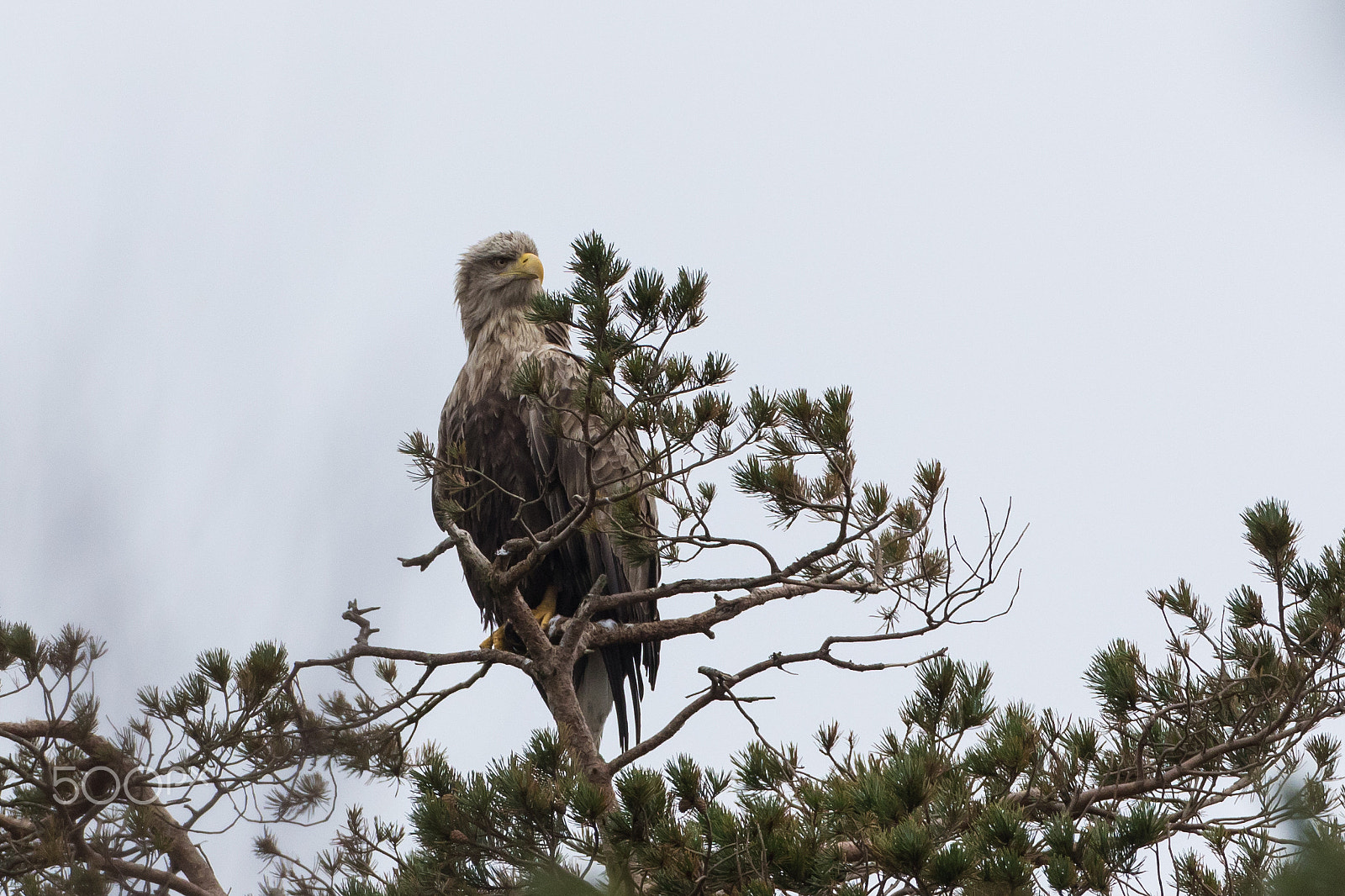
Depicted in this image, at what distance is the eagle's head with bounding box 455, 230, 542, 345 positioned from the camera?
5.81 m

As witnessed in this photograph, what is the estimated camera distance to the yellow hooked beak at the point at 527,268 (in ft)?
19.0

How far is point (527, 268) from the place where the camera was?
5805 millimetres

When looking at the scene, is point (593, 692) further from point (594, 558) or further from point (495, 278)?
point (495, 278)

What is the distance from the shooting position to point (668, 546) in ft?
10.4

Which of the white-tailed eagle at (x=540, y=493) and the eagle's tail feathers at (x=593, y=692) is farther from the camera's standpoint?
the eagle's tail feathers at (x=593, y=692)

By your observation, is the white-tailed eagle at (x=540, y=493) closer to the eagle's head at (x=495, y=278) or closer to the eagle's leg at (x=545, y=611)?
the eagle's leg at (x=545, y=611)

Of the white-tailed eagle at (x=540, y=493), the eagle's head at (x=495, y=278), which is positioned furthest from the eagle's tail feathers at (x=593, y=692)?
the eagle's head at (x=495, y=278)

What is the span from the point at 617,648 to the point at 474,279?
2212 millimetres

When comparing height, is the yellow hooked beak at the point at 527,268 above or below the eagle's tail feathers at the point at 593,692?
above

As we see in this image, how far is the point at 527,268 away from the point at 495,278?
19 centimetres

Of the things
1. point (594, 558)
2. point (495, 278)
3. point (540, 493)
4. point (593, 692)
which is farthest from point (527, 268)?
point (593, 692)

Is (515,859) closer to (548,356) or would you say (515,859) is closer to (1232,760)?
(1232,760)

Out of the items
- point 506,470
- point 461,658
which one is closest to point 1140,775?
point 461,658

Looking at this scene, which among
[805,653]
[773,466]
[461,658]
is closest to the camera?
[773,466]
